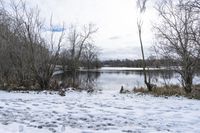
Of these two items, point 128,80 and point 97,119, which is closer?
point 97,119

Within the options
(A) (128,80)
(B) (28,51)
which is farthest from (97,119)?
(A) (128,80)

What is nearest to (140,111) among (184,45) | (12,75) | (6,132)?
(6,132)

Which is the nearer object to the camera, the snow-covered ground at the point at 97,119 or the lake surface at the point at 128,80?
the snow-covered ground at the point at 97,119

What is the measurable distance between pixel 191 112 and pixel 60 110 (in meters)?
4.14

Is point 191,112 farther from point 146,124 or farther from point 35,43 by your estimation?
point 35,43

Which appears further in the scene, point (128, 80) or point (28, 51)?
point (128, 80)

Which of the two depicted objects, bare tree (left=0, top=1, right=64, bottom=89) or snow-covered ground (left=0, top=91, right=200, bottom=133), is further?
bare tree (left=0, top=1, right=64, bottom=89)

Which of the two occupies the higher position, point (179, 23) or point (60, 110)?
point (179, 23)

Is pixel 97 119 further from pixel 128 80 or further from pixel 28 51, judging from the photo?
pixel 128 80

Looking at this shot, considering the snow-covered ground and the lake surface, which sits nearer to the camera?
the snow-covered ground

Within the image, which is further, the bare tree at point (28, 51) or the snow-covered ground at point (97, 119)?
the bare tree at point (28, 51)

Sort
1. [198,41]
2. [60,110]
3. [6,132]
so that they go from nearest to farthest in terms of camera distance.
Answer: [6,132]
[60,110]
[198,41]

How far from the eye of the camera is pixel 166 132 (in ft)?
19.8

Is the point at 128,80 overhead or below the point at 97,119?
below
